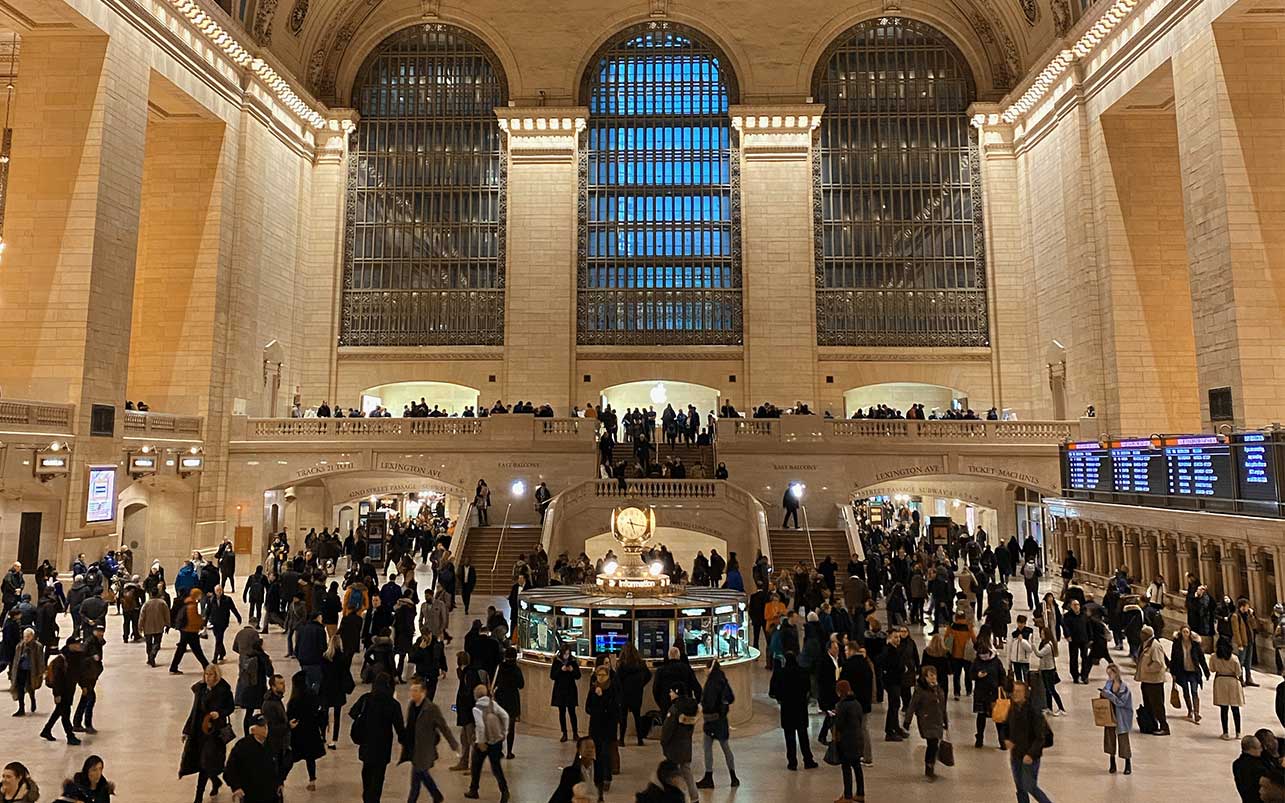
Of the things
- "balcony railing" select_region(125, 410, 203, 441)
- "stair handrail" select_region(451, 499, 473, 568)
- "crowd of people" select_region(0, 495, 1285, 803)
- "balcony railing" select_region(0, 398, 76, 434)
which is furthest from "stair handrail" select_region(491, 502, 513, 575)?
"balcony railing" select_region(0, 398, 76, 434)

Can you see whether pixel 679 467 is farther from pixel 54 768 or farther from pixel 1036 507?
pixel 54 768

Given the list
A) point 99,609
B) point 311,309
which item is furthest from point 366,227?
point 99,609

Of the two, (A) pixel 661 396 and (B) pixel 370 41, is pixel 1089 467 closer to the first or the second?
(A) pixel 661 396

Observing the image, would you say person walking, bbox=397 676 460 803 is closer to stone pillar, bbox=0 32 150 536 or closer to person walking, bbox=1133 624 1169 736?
person walking, bbox=1133 624 1169 736

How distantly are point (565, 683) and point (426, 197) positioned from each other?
24391 millimetres

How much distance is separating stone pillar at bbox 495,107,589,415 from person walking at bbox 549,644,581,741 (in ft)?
64.3

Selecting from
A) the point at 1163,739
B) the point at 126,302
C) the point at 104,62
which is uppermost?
the point at 104,62

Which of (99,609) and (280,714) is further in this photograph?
(99,609)

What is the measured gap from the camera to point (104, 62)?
737 inches

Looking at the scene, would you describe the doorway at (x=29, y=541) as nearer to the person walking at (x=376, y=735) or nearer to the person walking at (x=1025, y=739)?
the person walking at (x=376, y=735)

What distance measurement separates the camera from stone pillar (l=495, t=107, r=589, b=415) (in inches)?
1110

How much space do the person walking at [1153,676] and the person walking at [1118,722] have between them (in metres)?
1.28

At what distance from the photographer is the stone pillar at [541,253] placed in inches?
1110

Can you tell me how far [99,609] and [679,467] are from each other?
42.0 feet
